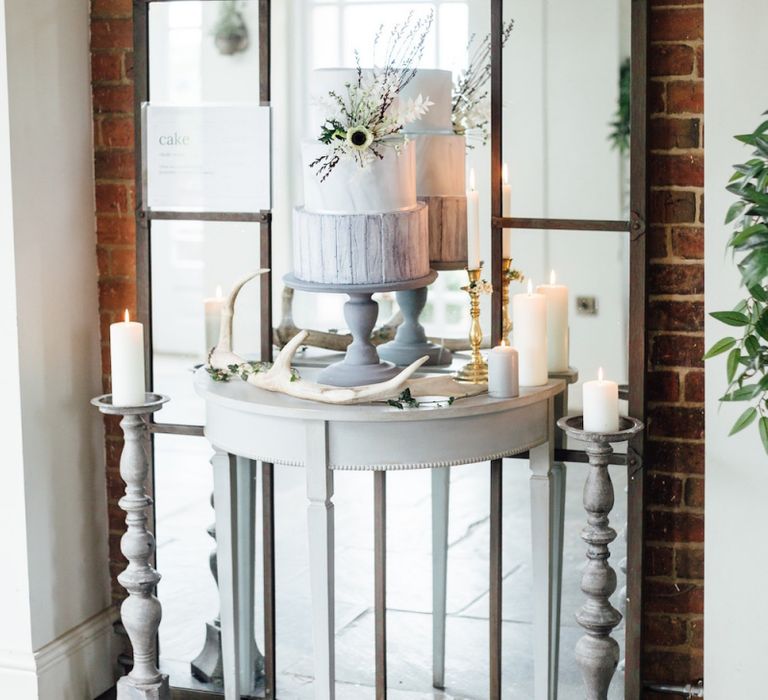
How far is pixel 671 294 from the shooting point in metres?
3.05

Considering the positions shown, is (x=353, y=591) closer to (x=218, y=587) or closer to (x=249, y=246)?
(x=218, y=587)

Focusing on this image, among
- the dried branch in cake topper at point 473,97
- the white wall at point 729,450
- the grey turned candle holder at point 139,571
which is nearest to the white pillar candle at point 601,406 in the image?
the white wall at point 729,450

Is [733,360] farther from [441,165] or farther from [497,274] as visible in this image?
[441,165]

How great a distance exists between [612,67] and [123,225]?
4.23 feet

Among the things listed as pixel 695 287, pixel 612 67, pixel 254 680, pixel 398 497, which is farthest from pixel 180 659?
pixel 612 67

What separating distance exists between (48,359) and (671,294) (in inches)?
58.7

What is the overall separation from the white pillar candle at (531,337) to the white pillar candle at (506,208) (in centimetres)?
14

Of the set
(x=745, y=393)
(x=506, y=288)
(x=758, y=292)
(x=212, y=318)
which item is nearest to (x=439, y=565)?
(x=506, y=288)

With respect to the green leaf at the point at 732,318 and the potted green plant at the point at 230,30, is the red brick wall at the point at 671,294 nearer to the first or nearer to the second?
the potted green plant at the point at 230,30

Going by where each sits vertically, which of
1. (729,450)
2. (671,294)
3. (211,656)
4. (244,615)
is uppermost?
(671,294)

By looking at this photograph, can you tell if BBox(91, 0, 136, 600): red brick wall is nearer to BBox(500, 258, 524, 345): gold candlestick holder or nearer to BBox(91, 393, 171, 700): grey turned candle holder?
BBox(91, 393, 171, 700): grey turned candle holder

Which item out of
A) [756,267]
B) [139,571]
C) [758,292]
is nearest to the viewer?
[756,267]

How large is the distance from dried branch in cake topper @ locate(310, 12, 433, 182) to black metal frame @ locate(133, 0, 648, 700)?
0.62ft

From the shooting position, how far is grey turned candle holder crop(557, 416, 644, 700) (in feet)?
9.30
